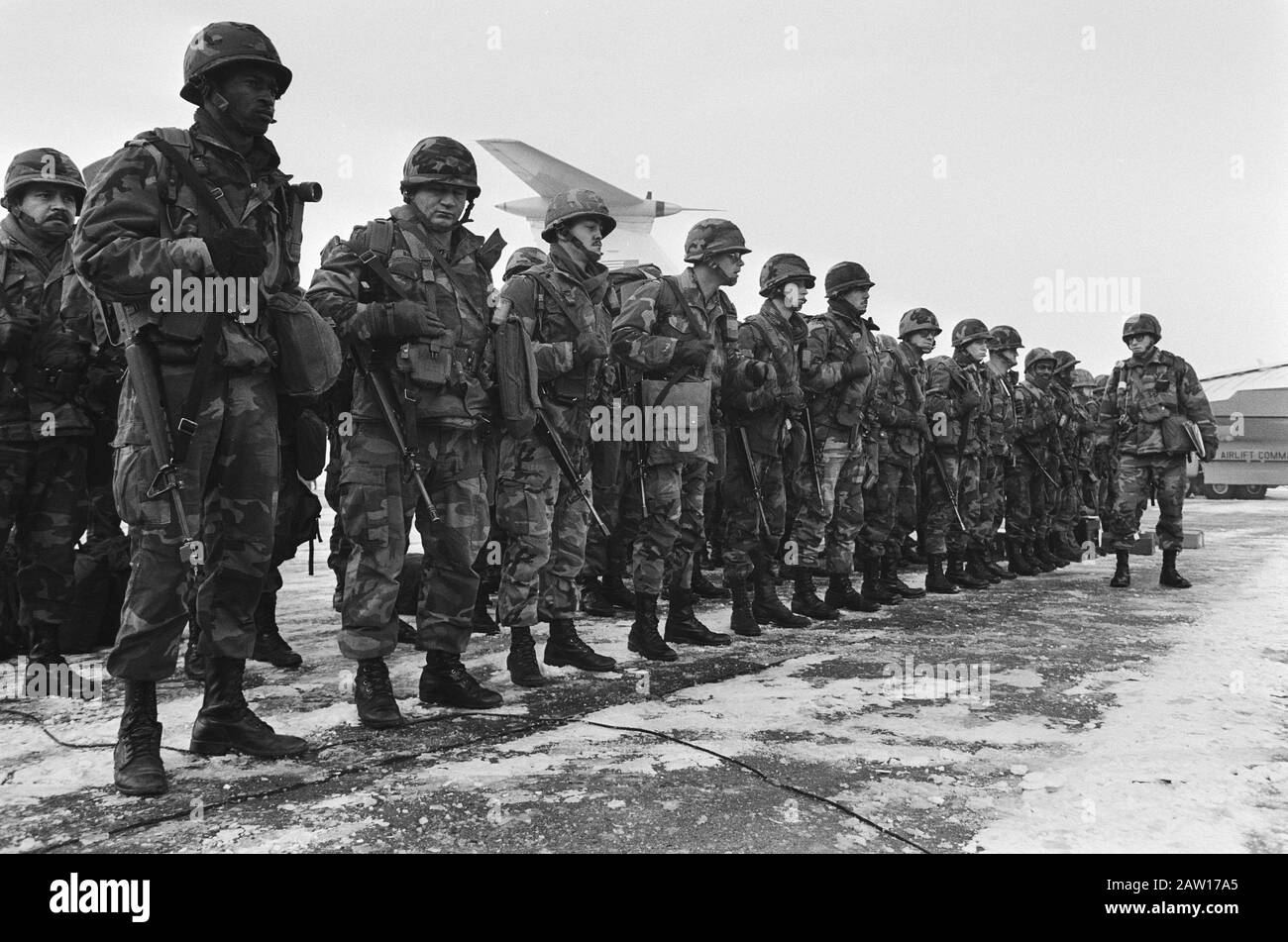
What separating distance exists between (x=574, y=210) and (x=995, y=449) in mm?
5458

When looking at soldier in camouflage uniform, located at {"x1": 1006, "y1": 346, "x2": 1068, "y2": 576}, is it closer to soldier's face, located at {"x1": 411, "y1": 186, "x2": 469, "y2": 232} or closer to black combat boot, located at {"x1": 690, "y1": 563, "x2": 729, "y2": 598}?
black combat boot, located at {"x1": 690, "y1": 563, "x2": 729, "y2": 598}

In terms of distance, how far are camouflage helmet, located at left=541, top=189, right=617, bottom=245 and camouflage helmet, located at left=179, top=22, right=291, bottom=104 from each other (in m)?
1.72

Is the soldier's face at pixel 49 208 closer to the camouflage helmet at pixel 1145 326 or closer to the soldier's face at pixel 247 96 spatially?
the soldier's face at pixel 247 96

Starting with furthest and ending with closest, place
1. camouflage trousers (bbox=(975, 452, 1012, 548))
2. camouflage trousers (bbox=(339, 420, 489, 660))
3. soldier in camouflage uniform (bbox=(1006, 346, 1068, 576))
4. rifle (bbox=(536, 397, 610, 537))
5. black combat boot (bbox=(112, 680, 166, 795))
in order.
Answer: soldier in camouflage uniform (bbox=(1006, 346, 1068, 576))
camouflage trousers (bbox=(975, 452, 1012, 548))
rifle (bbox=(536, 397, 610, 537))
camouflage trousers (bbox=(339, 420, 489, 660))
black combat boot (bbox=(112, 680, 166, 795))

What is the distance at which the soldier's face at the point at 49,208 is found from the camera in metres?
4.79

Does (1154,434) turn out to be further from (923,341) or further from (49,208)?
(49,208)

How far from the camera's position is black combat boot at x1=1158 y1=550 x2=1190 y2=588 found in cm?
812

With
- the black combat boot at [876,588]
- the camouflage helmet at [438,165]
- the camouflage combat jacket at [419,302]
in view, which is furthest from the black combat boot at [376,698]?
the black combat boot at [876,588]

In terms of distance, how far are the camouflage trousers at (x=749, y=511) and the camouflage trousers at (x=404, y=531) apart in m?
2.18

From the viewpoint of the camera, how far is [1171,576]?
820 centimetres

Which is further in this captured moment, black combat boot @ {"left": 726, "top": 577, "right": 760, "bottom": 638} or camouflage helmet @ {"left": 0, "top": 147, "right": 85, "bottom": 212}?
black combat boot @ {"left": 726, "top": 577, "right": 760, "bottom": 638}

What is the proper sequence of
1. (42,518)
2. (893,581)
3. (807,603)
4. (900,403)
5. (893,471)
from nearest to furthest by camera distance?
1. (42,518)
2. (807,603)
3. (893,471)
4. (900,403)
5. (893,581)

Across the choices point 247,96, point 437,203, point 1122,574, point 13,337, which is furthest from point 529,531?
point 1122,574

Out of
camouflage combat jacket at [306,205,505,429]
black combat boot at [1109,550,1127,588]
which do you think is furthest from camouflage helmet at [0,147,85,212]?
black combat boot at [1109,550,1127,588]
